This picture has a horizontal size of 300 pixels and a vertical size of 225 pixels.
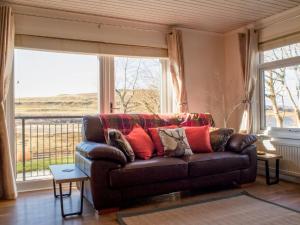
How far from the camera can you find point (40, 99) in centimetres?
373

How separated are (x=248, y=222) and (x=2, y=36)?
10.6 feet

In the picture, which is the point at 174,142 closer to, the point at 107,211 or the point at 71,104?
the point at 107,211

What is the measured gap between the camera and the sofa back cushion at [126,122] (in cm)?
336

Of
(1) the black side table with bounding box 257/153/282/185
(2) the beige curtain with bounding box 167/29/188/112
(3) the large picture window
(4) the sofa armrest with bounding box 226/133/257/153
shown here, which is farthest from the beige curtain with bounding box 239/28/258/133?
(3) the large picture window

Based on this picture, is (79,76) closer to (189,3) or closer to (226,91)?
(189,3)

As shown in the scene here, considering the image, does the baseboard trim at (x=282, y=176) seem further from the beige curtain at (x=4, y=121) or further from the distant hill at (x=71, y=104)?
the beige curtain at (x=4, y=121)

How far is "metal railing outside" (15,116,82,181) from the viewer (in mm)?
3719

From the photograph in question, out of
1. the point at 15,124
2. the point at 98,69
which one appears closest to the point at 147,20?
the point at 98,69

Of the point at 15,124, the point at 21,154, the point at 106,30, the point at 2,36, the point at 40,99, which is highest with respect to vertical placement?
the point at 106,30

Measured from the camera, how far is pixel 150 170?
2.84 m

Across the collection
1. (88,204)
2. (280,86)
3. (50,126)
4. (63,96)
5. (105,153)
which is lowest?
(88,204)

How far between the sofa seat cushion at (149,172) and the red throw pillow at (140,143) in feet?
0.46

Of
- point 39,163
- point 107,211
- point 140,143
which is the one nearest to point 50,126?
point 39,163

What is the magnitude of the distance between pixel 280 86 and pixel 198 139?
1.56 meters
